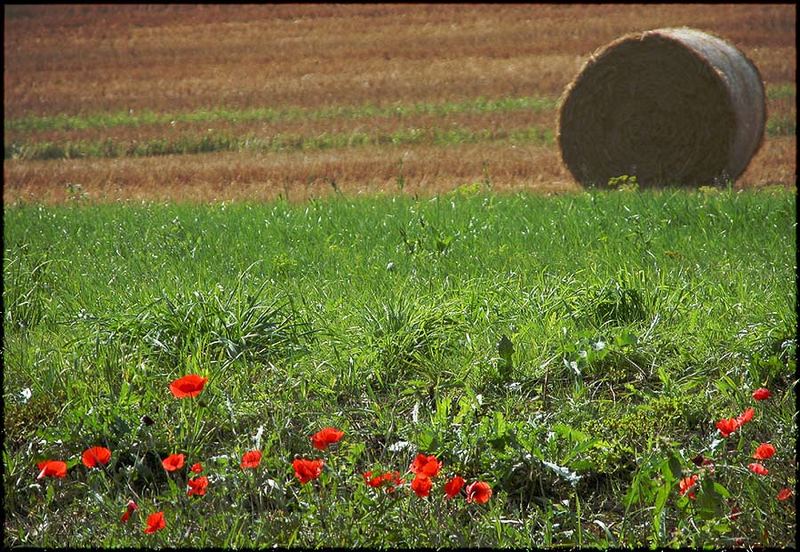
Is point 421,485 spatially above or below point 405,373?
above

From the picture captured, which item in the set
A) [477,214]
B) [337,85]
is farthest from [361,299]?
[337,85]

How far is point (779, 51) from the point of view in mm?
18578

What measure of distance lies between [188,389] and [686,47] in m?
9.39

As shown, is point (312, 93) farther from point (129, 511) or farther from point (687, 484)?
point (687, 484)

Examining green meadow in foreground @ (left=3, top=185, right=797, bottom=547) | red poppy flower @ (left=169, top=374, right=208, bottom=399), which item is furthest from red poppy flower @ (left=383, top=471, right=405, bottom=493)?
red poppy flower @ (left=169, top=374, right=208, bottom=399)

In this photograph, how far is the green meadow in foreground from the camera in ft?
10.3

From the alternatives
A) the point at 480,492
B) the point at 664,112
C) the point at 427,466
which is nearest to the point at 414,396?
the point at 480,492

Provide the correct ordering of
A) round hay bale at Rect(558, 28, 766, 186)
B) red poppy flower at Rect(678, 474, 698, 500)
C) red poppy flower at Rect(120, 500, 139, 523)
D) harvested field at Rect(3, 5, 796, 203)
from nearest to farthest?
red poppy flower at Rect(120, 500, 139, 523) → red poppy flower at Rect(678, 474, 698, 500) → round hay bale at Rect(558, 28, 766, 186) → harvested field at Rect(3, 5, 796, 203)

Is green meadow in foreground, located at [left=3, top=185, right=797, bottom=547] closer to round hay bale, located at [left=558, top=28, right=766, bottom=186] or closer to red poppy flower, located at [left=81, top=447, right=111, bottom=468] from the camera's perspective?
red poppy flower, located at [left=81, top=447, right=111, bottom=468]

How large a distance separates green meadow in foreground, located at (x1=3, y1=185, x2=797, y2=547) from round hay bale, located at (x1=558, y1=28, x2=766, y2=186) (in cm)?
558

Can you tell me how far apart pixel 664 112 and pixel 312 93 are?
8.37 meters

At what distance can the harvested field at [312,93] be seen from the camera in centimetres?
1346

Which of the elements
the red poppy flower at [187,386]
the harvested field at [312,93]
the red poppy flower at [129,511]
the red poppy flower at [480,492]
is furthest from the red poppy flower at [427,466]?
the harvested field at [312,93]

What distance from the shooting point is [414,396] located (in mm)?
4000
